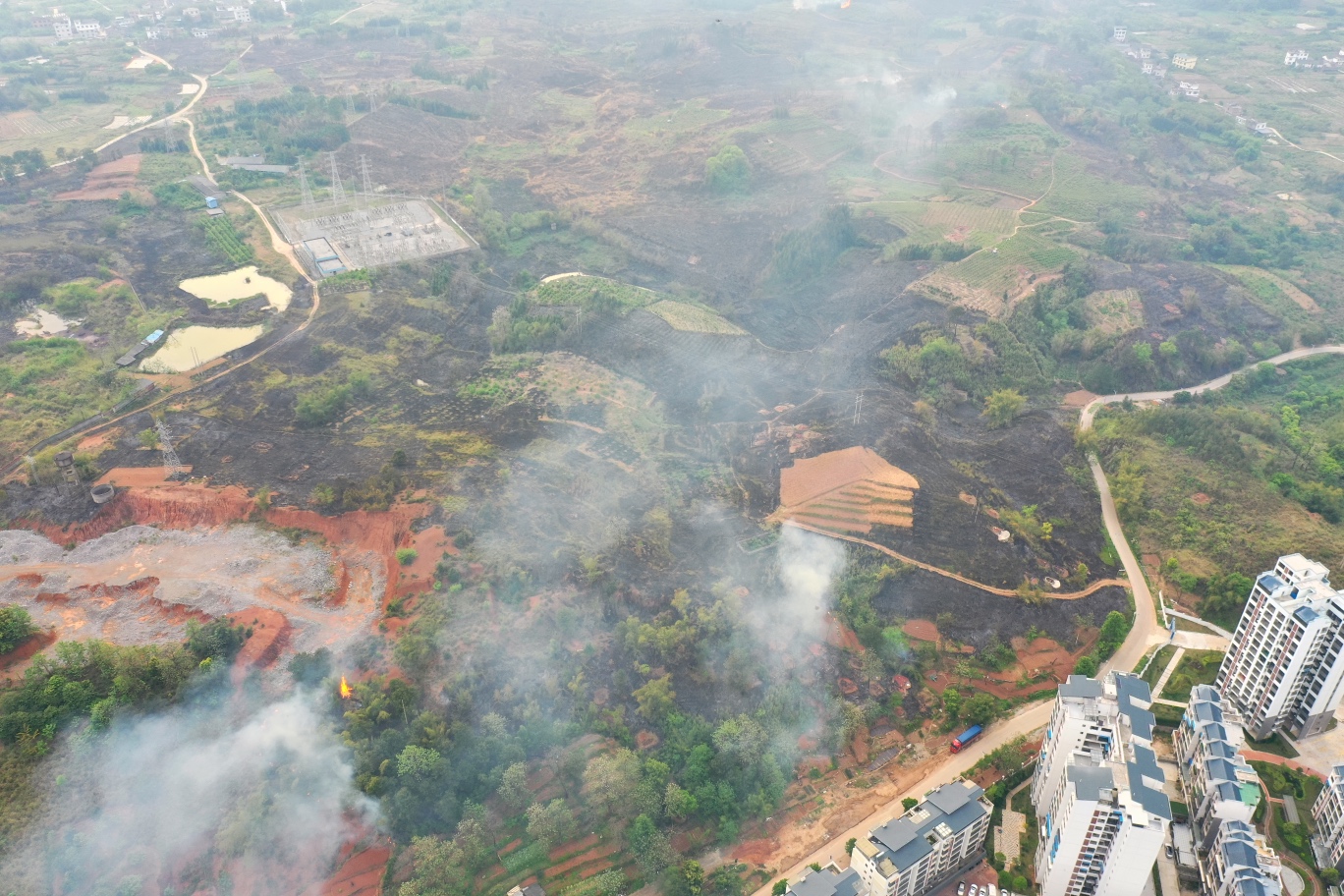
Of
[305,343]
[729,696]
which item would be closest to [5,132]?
[305,343]

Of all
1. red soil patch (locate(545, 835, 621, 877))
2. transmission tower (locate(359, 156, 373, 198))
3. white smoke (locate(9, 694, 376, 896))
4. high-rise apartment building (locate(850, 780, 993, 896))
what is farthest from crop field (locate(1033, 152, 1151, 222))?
white smoke (locate(9, 694, 376, 896))

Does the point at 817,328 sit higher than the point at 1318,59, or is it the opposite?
the point at 1318,59

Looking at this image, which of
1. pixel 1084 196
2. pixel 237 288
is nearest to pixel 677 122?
pixel 1084 196

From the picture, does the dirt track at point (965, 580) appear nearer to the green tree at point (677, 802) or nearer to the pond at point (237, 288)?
the green tree at point (677, 802)

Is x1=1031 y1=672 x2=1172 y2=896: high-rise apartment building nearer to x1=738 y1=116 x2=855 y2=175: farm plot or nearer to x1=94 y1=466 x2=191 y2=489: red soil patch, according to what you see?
x1=94 y1=466 x2=191 y2=489: red soil patch

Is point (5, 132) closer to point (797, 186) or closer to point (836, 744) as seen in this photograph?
point (797, 186)

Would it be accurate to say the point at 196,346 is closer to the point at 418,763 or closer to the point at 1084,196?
the point at 418,763

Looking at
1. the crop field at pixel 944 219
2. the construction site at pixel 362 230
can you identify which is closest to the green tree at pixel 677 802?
the construction site at pixel 362 230
